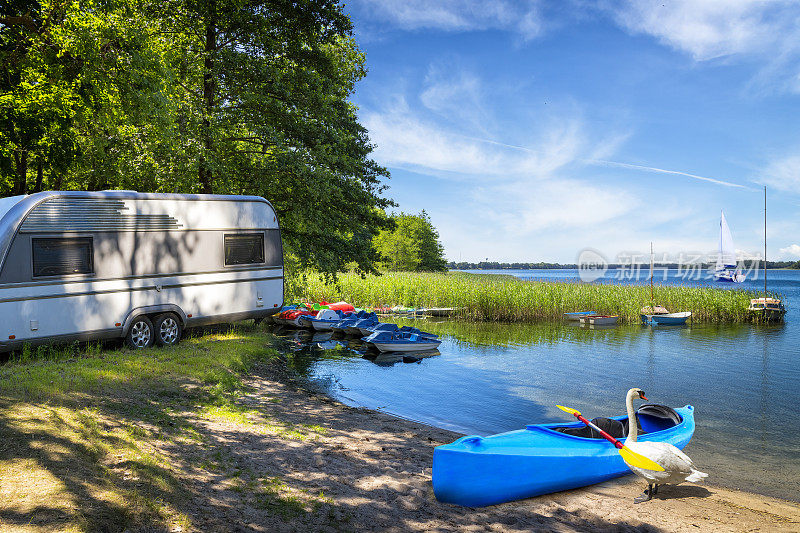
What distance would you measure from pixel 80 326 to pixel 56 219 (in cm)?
243

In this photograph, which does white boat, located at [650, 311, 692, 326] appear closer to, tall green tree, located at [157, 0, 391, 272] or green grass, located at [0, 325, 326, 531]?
tall green tree, located at [157, 0, 391, 272]

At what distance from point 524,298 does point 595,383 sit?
15698 millimetres

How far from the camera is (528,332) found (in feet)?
89.4

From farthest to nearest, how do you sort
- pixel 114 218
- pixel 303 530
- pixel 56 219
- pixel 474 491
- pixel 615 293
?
pixel 615 293 → pixel 114 218 → pixel 56 219 → pixel 474 491 → pixel 303 530

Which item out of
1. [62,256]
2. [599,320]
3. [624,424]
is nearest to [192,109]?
[62,256]

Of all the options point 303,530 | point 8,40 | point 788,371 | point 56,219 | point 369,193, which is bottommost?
point 788,371

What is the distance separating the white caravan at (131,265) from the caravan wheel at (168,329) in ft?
0.08

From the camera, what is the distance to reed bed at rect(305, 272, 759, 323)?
103ft

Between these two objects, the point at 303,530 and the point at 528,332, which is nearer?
the point at 303,530

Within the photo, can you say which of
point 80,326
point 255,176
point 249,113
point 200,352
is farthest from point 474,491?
point 249,113

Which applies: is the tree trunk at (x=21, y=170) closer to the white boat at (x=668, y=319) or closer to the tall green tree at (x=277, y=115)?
the tall green tree at (x=277, y=115)

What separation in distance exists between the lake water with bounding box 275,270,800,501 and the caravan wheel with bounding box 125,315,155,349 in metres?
4.33

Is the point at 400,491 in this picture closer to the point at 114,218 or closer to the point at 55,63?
the point at 114,218

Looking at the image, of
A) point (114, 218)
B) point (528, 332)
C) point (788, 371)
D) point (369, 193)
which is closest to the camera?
point (114, 218)
